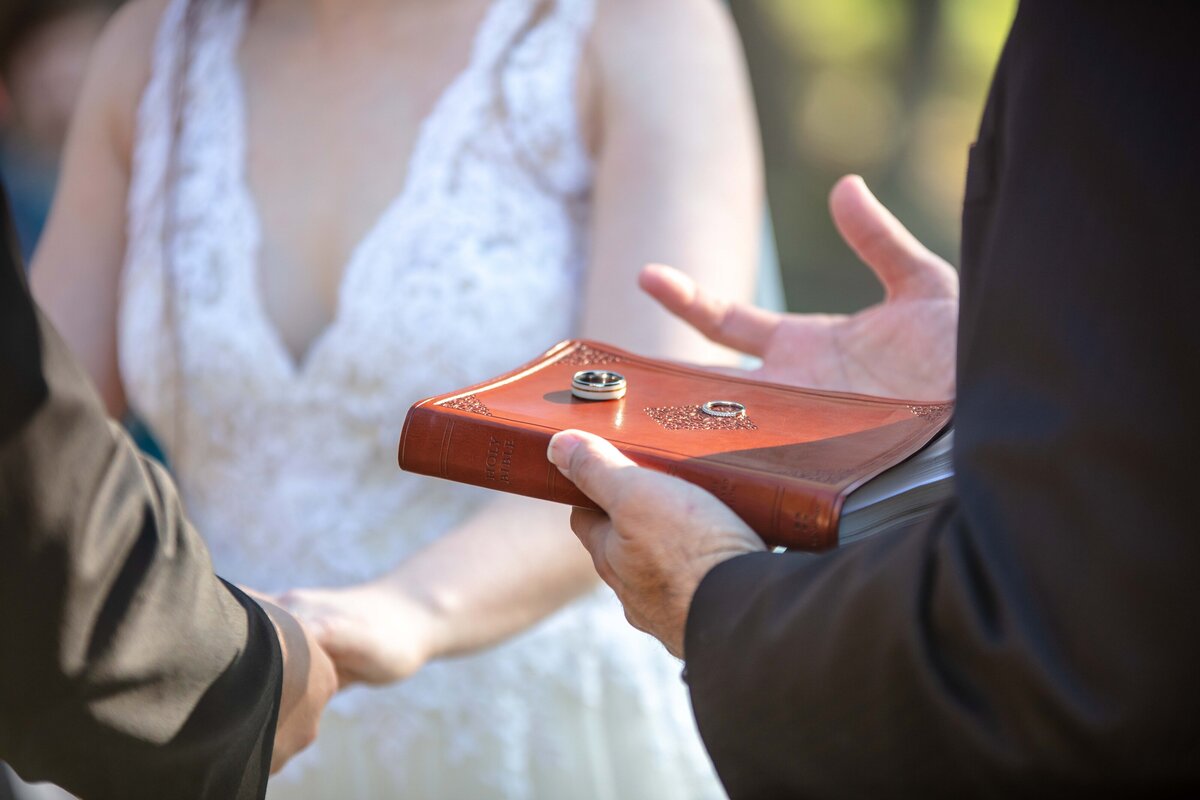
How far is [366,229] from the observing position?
57.2 inches

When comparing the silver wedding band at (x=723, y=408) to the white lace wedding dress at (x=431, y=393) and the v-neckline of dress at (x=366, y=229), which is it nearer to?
the white lace wedding dress at (x=431, y=393)

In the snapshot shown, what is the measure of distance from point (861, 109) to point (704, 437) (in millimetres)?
2291

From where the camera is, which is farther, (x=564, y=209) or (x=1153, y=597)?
(x=564, y=209)

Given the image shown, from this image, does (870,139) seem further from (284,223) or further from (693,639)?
(693,639)

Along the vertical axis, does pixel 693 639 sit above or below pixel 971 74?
below

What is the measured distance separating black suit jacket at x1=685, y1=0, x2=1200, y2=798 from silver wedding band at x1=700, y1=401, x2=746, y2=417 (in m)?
0.28

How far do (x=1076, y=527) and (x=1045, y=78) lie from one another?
0.70 ft

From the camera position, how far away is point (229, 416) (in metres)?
1.47

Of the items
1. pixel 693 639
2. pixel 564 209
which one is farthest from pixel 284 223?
pixel 693 639

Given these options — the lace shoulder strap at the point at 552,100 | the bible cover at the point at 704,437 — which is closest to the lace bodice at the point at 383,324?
the lace shoulder strap at the point at 552,100

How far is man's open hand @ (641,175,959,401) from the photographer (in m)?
1.13

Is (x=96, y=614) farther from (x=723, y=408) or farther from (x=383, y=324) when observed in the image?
(x=383, y=324)

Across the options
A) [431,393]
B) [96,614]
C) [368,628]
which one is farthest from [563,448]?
[431,393]

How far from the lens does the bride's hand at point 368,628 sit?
1062 millimetres
